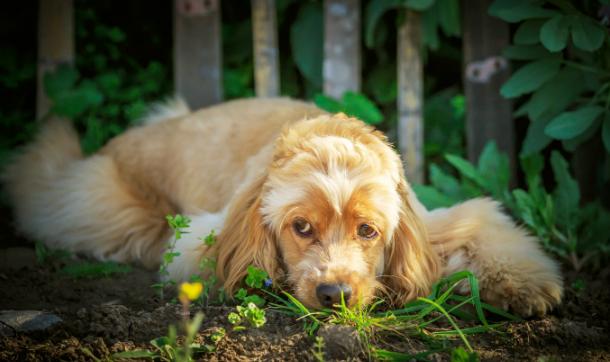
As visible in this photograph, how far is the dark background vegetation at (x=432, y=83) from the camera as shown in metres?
3.73

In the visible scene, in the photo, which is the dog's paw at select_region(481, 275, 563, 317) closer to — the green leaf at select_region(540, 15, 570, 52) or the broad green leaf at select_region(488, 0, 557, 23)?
the green leaf at select_region(540, 15, 570, 52)

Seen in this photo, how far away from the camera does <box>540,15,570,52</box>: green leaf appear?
3438mm

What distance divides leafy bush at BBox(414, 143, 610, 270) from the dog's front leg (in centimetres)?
50

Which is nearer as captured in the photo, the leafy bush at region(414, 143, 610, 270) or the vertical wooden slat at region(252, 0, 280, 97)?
the leafy bush at region(414, 143, 610, 270)

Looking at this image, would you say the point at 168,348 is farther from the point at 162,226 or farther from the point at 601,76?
the point at 601,76

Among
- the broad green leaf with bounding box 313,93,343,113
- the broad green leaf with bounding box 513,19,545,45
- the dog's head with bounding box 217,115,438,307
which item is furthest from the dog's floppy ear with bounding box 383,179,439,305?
the broad green leaf with bounding box 313,93,343,113

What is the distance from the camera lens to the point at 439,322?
2830 mm

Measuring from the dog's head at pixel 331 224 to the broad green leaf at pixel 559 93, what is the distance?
109 cm

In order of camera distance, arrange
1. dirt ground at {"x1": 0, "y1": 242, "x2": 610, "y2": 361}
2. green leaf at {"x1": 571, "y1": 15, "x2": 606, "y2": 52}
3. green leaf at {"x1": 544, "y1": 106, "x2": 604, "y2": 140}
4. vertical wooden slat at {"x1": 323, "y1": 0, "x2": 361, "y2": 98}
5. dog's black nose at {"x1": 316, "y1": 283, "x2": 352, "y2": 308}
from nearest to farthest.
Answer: dirt ground at {"x1": 0, "y1": 242, "x2": 610, "y2": 361} < dog's black nose at {"x1": 316, "y1": 283, "x2": 352, "y2": 308} < green leaf at {"x1": 571, "y1": 15, "x2": 606, "y2": 52} < green leaf at {"x1": 544, "y1": 106, "x2": 604, "y2": 140} < vertical wooden slat at {"x1": 323, "y1": 0, "x2": 361, "y2": 98}

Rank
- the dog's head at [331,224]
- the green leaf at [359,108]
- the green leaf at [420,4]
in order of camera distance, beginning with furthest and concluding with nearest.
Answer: the green leaf at [359,108], the green leaf at [420,4], the dog's head at [331,224]

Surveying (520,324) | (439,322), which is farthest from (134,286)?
(520,324)

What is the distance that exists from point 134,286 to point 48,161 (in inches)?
65.6

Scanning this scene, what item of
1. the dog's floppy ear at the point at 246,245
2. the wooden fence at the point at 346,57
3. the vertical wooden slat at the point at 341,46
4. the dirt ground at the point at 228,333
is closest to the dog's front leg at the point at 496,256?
the dirt ground at the point at 228,333

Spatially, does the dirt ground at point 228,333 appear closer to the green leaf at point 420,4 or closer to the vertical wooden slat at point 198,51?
the green leaf at point 420,4
